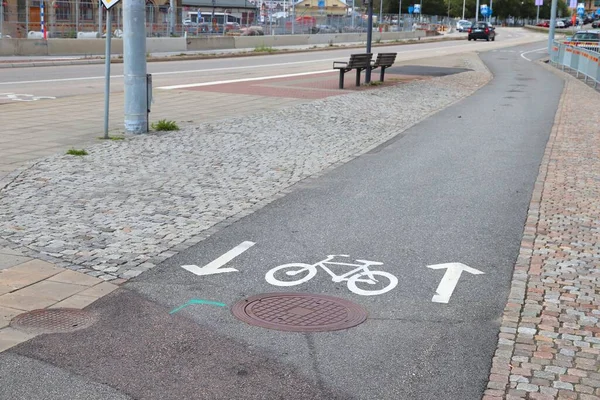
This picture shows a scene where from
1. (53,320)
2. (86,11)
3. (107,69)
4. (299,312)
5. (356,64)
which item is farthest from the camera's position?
(86,11)

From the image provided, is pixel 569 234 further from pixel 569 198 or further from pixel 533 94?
pixel 533 94

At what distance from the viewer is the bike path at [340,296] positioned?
4910 mm

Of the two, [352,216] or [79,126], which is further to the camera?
[79,126]

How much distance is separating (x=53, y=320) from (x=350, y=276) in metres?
2.44

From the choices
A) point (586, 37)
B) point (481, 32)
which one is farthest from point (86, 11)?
point (481, 32)

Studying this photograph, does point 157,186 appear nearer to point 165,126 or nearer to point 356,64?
point 165,126

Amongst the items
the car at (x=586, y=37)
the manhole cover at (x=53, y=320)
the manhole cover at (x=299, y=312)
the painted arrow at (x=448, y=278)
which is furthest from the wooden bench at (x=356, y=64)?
the car at (x=586, y=37)

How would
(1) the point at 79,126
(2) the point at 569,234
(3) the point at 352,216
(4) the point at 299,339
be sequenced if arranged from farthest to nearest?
(1) the point at 79,126 < (3) the point at 352,216 < (2) the point at 569,234 < (4) the point at 299,339

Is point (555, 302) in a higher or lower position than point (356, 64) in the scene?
lower

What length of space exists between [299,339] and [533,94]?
71.3ft

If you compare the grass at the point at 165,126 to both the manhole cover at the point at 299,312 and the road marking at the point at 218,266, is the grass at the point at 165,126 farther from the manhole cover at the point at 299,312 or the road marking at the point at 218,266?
the manhole cover at the point at 299,312

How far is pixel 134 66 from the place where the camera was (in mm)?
14305

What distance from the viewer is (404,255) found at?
24.9 feet

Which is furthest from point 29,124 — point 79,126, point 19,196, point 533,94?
point 533,94
